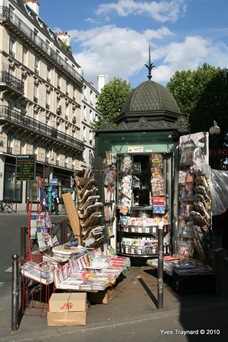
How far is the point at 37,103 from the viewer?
41.6 metres

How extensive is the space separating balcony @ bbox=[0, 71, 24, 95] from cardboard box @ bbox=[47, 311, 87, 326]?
31.6m

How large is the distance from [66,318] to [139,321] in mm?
975

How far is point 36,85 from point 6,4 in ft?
28.8

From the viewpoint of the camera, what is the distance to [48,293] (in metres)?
5.89

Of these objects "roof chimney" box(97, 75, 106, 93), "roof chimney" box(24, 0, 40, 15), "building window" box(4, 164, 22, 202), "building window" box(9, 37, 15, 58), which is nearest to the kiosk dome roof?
"building window" box(4, 164, 22, 202)

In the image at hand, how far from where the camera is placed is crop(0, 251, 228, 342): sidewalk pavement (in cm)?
470

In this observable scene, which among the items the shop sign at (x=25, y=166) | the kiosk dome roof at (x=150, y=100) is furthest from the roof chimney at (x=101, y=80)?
the kiosk dome roof at (x=150, y=100)

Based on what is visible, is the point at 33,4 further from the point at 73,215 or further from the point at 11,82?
the point at 73,215

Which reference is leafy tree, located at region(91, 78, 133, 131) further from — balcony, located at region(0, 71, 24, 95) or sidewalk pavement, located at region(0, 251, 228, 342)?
sidewalk pavement, located at region(0, 251, 228, 342)

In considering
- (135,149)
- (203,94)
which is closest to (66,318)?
(135,149)

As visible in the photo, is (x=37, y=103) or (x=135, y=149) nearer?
(x=135, y=149)

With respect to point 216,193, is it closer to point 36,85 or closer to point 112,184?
point 112,184

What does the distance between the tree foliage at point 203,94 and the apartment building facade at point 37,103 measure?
39.8 ft

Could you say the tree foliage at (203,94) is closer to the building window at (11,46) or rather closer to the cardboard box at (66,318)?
the building window at (11,46)
